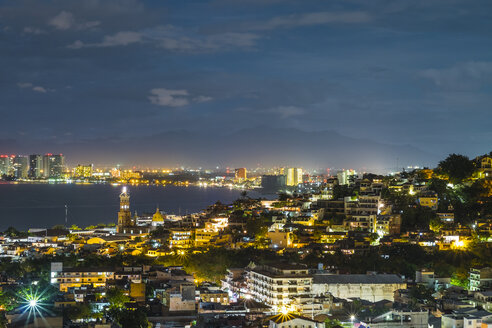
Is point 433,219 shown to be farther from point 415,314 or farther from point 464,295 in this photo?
point 415,314

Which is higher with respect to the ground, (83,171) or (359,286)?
(83,171)

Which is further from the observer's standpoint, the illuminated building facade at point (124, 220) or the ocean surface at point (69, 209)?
the ocean surface at point (69, 209)

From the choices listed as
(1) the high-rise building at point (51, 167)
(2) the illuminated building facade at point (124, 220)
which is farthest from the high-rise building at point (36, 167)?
(2) the illuminated building facade at point (124, 220)

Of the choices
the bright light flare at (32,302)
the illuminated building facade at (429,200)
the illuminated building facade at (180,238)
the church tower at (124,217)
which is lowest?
A: the bright light flare at (32,302)

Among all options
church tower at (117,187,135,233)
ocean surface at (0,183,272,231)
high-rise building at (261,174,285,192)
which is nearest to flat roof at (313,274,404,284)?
church tower at (117,187,135,233)

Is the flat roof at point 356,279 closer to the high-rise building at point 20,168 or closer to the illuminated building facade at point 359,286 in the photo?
the illuminated building facade at point 359,286

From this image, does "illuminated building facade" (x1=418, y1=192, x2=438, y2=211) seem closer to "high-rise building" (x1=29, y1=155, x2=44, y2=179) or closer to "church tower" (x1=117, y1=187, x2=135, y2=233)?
"church tower" (x1=117, y1=187, x2=135, y2=233)

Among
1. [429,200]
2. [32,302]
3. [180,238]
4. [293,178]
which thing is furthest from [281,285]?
[293,178]

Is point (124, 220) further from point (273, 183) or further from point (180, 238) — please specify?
point (273, 183)

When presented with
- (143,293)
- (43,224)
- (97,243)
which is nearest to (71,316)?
(143,293)

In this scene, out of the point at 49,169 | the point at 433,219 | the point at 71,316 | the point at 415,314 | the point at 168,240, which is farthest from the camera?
the point at 49,169

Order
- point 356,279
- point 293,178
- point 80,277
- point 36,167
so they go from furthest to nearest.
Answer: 1. point 36,167
2. point 293,178
3. point 80,277
4. point 356,279
